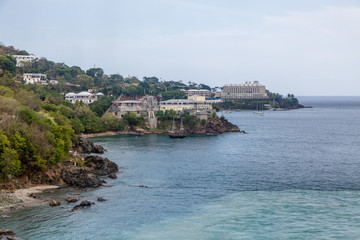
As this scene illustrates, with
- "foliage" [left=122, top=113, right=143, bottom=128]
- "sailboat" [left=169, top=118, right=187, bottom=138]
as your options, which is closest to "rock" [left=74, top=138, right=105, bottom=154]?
"sailboat" [left=169, top=118, right=187, bottom=138]

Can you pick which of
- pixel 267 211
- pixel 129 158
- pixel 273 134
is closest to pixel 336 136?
pixel 273 134

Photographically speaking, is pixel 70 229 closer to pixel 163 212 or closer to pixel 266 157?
pixel 163 212

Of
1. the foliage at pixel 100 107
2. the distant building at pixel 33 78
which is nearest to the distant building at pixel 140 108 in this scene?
the foliage at pixel 100 107

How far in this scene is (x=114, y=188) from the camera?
4725cm

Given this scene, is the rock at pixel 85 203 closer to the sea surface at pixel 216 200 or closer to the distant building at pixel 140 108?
the sea surface at pixel 216 200

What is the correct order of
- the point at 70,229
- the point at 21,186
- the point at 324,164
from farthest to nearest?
the point at 324,164 < the point at 21,186 < the point at 70,229

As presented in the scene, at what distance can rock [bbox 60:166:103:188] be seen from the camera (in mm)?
47378

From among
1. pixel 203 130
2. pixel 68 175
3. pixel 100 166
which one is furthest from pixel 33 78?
pixel 68 175

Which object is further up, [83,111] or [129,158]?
[83,111]

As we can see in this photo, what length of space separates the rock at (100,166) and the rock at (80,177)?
12.6ft

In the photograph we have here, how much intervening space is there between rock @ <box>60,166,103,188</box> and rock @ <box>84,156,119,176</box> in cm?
383

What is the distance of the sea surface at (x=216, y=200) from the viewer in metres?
34.4

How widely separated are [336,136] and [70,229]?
8355cm

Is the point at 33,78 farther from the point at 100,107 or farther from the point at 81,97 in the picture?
the point at 100,107
